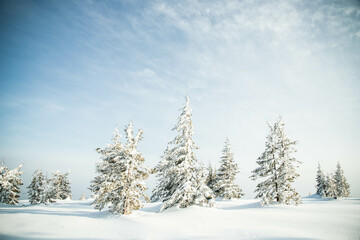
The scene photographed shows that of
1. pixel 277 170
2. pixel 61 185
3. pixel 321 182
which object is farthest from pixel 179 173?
pixel 321 182

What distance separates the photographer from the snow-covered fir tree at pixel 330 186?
60.1 meters

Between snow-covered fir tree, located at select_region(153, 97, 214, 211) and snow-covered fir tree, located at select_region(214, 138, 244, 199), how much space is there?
61.9ft

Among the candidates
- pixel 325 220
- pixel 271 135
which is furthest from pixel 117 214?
pixel 271 135

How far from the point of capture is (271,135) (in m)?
26.5

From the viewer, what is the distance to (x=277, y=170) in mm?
24766

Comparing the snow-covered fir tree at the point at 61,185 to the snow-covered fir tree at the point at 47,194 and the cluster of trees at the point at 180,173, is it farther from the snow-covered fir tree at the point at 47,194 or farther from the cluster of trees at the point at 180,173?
the cluster of trees at the point at 180,173

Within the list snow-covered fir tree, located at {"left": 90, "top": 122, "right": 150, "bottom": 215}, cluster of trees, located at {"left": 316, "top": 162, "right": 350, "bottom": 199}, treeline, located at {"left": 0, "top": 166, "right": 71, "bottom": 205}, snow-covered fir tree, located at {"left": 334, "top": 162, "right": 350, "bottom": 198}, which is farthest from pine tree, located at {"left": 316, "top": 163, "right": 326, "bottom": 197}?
treeline, located at {"left": 0, "top": 166, "right": 71, "bottom": 205}

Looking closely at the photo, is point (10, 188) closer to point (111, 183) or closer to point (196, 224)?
point (111, 183)

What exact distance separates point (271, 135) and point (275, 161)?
381 centimetres

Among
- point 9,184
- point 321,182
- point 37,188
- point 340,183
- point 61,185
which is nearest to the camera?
point 9,184

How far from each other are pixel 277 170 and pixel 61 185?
194 feet

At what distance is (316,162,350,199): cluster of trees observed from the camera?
5953 cm

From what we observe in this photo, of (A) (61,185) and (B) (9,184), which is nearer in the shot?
(B) (9,184)

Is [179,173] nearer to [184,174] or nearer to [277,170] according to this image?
[184,174]
